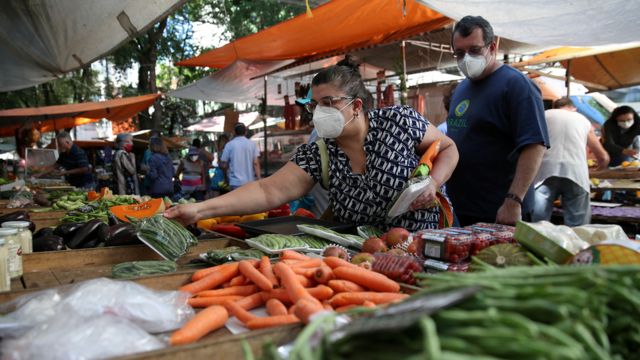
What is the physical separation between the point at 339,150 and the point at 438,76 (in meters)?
6.83

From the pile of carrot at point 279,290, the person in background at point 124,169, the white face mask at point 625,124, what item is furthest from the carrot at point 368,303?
the person in background at point 124,169

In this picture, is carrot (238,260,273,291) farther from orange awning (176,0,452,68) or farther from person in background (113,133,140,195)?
person in background (113,133,140,195)

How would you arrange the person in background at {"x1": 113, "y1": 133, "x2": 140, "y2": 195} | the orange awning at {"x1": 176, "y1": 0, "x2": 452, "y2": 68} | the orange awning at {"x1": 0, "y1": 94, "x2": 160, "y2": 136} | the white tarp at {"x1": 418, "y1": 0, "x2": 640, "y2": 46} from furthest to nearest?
the orange awning at {"x1": 0, "y1": 94, "x2": 160, "y2": 136}
the person in background at {"x1": 113, "y1": 133, "x2": 140, "y2": 195}
the orange awning at {"x1": 176, "y1": 0, "x2": 452, "y2": 68}
the white tarp at {"x1": 418, "y1": 0, "x2": 640, "y2": 46}

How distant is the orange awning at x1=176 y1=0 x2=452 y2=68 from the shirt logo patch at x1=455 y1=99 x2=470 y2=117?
1.83m

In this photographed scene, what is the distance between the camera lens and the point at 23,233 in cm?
278

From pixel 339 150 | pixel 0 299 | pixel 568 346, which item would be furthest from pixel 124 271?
pixel 568 346

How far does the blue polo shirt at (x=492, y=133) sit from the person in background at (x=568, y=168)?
101 inches

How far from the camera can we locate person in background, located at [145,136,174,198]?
33.0 ft

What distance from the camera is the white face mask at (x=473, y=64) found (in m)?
3.44

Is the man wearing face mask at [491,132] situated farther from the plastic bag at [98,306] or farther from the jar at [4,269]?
the jar at [4,269]

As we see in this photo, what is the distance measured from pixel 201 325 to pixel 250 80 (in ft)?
31.3

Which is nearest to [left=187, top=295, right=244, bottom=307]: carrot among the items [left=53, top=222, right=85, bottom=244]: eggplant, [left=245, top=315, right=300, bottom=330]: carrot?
[left=245, top=315, right=300, bottom=330]: carrot

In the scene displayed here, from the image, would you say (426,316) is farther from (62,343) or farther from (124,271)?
(124,271)

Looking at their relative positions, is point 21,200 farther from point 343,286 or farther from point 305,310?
point 305,310
